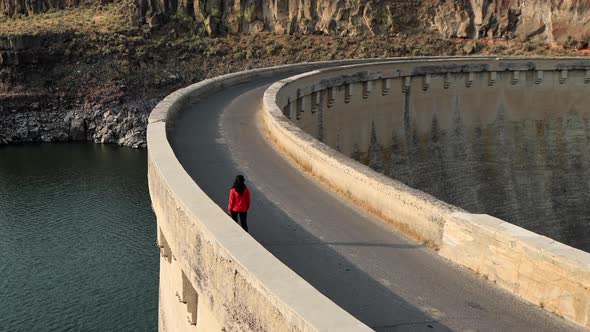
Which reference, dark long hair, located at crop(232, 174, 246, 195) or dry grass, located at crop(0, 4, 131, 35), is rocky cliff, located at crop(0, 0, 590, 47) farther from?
dark long hair, located at crop(232, 174, 246, 195)

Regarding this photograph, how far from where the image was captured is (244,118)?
63.4ft

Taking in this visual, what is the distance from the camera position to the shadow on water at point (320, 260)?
A: 25.1ft

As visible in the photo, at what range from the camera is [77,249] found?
31.0 m

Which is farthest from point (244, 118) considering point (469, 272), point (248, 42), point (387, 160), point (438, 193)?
point (248, 42)

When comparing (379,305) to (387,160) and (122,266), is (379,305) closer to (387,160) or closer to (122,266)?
(387,160)

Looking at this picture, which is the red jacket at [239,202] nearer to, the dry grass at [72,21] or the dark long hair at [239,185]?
the dark long hair at [239,185]

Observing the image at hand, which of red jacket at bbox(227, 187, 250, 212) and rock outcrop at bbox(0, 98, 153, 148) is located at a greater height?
red jacket at bbox(227, 187, 250, 212)

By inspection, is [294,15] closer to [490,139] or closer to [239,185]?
[490,139]

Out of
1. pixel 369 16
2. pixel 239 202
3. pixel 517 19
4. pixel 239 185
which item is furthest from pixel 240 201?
pixel 369 16

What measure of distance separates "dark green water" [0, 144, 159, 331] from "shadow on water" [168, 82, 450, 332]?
12.6 metres

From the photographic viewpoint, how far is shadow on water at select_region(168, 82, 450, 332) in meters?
7.65

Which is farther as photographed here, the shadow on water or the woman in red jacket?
the woman in red jacket

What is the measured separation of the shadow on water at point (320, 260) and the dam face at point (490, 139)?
465 inches

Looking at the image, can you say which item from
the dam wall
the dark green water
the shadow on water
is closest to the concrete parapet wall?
the shadow on water
